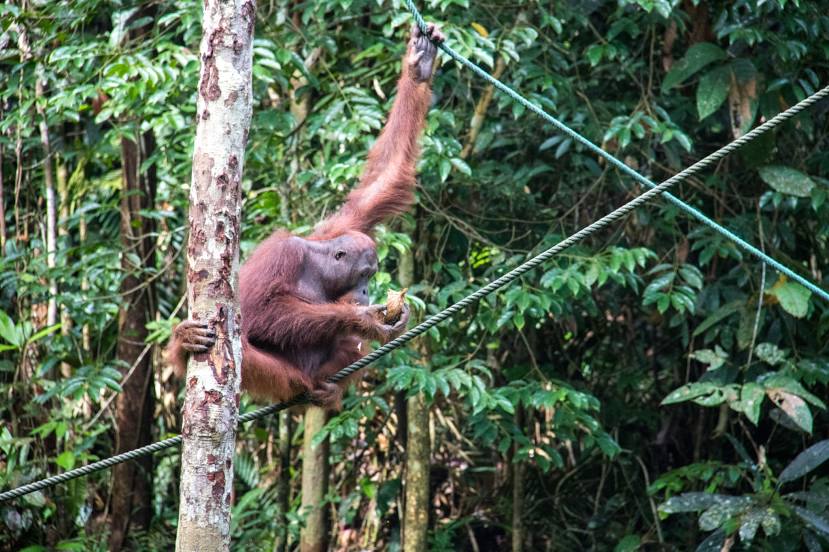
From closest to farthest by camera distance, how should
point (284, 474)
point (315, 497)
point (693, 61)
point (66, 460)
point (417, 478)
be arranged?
point (693, 61), point (417, 478), point (66, 460), point (315, 497), point (284, 474)

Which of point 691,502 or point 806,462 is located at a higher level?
point 806,462

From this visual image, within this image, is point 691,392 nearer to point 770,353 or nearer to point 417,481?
point 770,353

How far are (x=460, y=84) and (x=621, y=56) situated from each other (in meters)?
0.89

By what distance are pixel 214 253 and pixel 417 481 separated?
2997mm

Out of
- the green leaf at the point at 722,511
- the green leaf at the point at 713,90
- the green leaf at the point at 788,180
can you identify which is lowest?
the green leaf at the point at 722,511

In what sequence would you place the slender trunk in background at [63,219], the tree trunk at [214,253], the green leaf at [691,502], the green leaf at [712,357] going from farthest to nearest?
the slender trunk in background at [63,219] → the green leaf at [712,357] → the green leaf at [691,502] → the tree trunk at [214,253]

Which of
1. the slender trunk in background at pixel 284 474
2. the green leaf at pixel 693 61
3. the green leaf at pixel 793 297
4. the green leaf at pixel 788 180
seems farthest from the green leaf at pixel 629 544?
the green leaf at pixel 693 61

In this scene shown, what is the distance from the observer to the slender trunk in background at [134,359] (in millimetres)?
6488

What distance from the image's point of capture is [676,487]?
5777mm

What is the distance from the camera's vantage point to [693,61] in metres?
5.30

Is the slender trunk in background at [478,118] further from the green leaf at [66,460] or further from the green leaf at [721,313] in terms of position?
the green leaf at [66,460]

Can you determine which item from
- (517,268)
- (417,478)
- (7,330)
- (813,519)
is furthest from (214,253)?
(813,519)

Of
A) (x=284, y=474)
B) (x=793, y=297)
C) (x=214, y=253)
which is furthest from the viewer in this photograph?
(x=284, y=474)

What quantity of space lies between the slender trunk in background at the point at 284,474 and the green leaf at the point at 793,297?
3018mm
